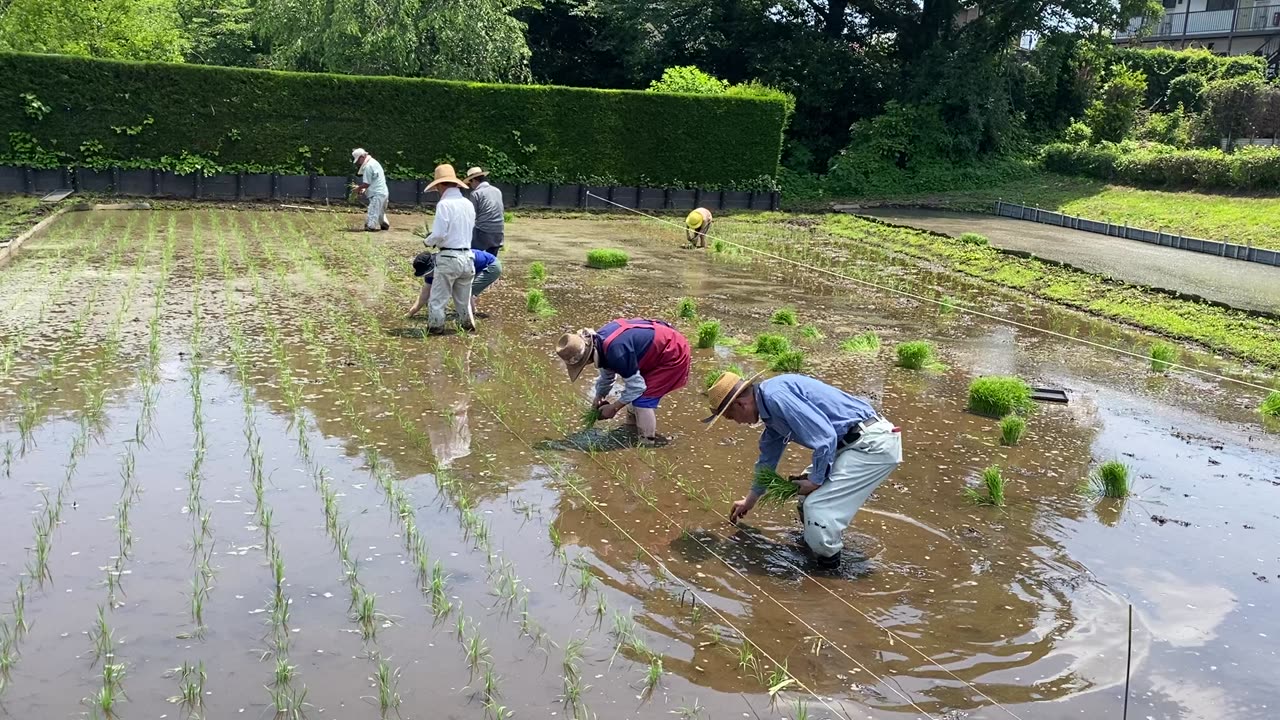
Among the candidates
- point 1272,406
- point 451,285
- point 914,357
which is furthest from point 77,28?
point 1272,406

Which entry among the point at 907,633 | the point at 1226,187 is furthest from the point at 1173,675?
the point at 1226,187

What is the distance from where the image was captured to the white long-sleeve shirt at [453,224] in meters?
10.5

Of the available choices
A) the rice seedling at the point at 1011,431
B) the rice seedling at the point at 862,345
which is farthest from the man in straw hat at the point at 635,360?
the rice seedling at the point at 862,345

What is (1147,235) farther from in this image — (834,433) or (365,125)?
(834,433)

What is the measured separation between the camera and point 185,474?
6.82 metres

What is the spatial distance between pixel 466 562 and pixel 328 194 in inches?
698

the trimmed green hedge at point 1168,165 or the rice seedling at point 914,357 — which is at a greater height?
the trimmed green hedge at point 1168,165

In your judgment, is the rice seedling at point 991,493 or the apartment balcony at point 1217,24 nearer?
the rice seedling at point 991,493

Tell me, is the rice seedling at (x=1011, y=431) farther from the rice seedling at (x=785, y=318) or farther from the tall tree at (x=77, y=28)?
the tall tree at (x=77, y=28)

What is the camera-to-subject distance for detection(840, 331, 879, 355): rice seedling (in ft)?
37.6

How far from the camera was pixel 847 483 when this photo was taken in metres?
5.79

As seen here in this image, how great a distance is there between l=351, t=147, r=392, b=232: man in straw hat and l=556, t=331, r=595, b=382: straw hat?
11237 millimetres

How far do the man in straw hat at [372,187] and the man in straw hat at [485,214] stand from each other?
19.8 feet

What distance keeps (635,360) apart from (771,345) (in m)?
3.60
